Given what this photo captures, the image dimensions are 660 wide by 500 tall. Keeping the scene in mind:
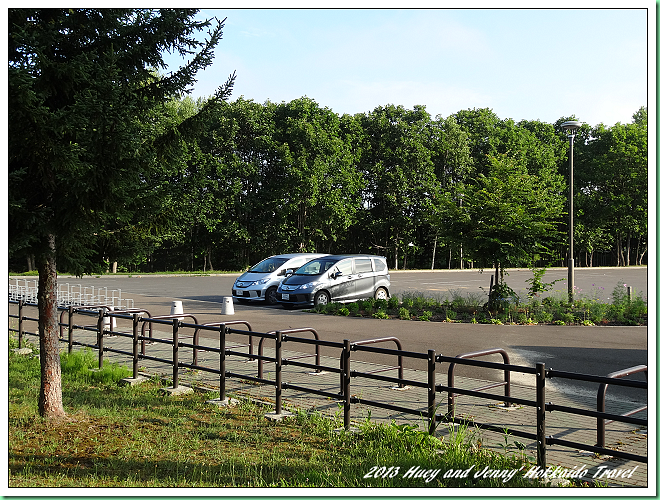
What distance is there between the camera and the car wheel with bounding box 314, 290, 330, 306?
63.7 feet

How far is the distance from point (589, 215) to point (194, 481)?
6177 centimetres

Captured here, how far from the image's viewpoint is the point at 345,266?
811 inches

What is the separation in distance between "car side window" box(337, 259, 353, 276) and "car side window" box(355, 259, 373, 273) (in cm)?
24

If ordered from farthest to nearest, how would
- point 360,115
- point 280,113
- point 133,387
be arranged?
point 360,115
point 280,113
point 133,387

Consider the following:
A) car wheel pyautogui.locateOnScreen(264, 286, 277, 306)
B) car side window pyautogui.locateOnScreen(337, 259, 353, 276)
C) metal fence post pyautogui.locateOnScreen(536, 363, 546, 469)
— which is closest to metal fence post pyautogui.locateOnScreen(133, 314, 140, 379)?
metal fence post pyautogui.locateOnScreen(536, 363, 546, 469)

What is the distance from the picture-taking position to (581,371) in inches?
377

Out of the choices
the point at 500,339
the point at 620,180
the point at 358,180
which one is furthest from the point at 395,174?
the point at 500,339

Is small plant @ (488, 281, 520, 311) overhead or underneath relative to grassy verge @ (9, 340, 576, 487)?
overhead

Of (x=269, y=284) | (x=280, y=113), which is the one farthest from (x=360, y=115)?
(x=269, y=284)

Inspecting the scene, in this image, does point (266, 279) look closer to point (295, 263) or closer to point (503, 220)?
point (295, 263)

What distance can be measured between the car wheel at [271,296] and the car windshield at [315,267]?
1.25m

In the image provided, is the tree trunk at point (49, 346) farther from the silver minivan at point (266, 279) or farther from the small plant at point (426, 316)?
the silver minivan at point (266, 279)

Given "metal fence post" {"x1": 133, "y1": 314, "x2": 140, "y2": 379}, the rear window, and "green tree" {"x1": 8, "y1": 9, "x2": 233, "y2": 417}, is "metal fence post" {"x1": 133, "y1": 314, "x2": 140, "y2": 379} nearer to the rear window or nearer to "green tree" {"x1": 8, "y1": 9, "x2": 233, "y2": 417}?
"green tree" {"x1": 8, "y1": 9, "x2": 233, "y2": 417}
